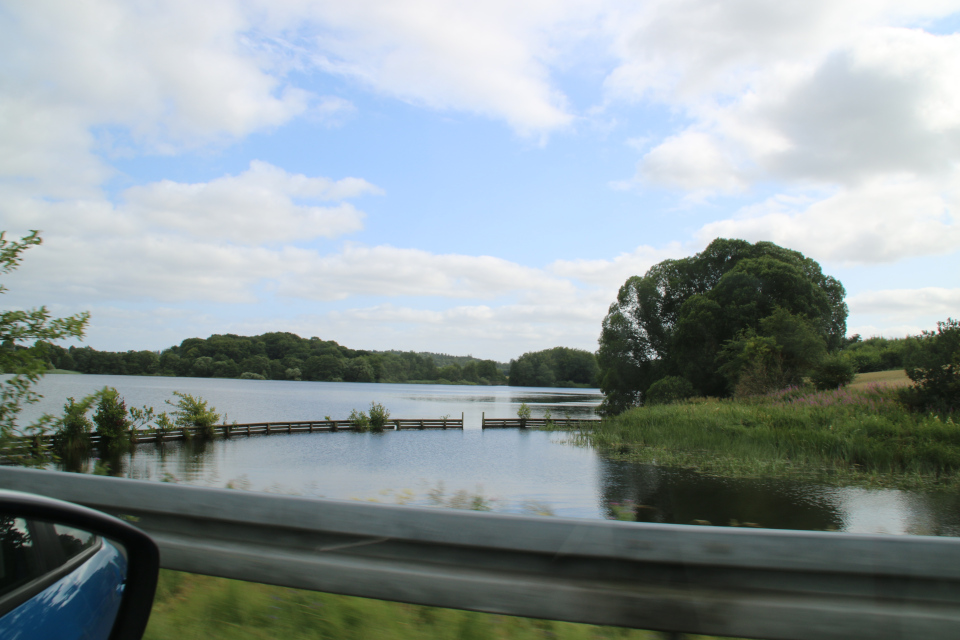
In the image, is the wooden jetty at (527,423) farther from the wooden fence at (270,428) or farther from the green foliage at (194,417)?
the green foliage at (194,417)

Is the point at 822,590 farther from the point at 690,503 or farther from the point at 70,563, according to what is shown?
the point at 690,503

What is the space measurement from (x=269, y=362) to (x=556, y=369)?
237 feet

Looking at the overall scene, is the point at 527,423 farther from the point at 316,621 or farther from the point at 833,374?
the point at 316,621

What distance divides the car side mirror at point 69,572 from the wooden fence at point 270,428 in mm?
33827

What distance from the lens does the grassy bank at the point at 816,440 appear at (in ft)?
53.2

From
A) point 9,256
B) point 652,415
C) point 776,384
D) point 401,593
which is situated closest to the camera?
point 401,593

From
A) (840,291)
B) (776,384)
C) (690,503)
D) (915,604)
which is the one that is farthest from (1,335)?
(840,291)

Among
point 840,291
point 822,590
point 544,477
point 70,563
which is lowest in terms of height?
point 544,477

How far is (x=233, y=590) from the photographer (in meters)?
2.76

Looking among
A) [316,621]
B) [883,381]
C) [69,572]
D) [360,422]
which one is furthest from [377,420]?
[69,572]

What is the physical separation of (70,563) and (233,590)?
1637 millimetres

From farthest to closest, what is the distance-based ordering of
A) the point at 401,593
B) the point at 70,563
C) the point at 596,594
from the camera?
the point at 401,593 < the point at 596,594 < the point at 70,563

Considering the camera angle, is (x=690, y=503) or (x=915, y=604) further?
(x=690, y=503)

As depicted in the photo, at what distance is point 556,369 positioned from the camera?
156 metres
